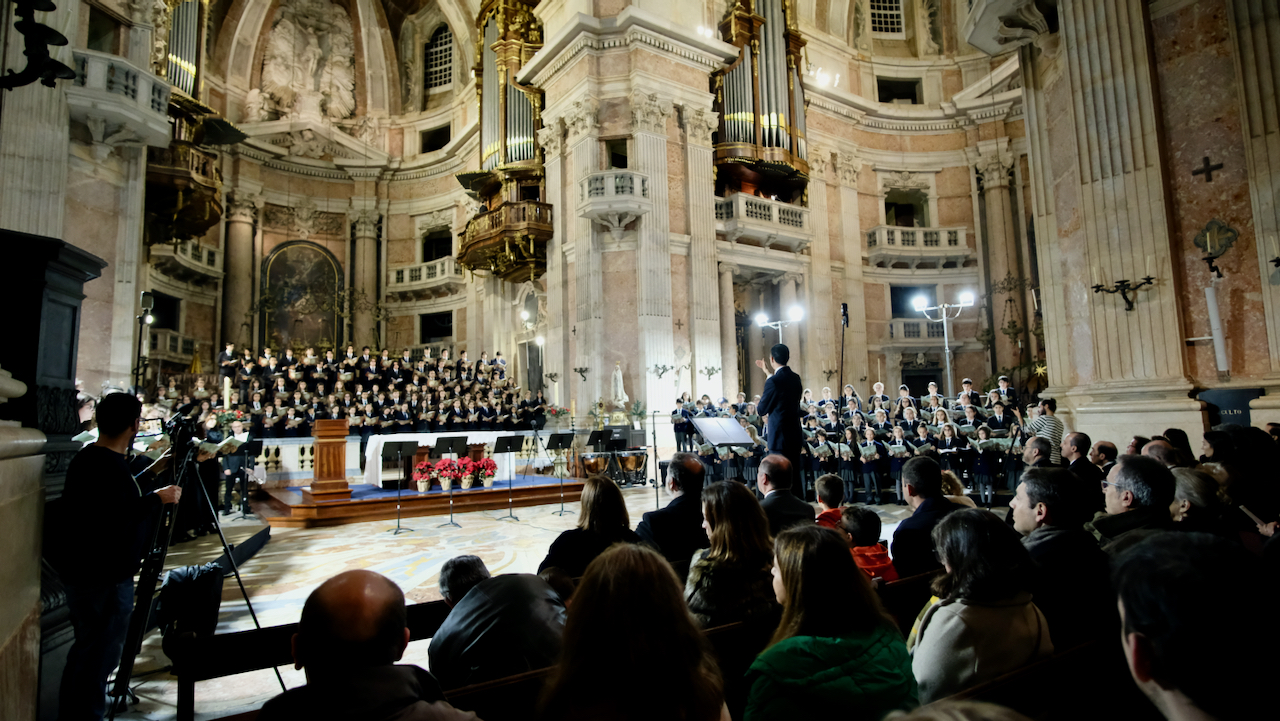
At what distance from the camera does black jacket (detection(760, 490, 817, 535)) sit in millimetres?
3885

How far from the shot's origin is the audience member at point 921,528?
139 inches

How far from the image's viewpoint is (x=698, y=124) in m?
18.0

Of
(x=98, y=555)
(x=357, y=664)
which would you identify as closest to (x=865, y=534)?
(x=357, y=664)

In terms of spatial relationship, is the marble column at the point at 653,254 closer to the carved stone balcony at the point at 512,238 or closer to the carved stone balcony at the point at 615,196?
the carved stone balcony at the point at 615,196

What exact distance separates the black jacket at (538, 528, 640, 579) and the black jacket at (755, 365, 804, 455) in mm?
3045

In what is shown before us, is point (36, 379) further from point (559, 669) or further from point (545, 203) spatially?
point (545, 203)

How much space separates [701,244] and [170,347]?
15.9 metres

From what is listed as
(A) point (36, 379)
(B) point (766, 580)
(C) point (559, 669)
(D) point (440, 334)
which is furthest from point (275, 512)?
(D) point (440, 334)

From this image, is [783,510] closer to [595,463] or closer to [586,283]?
[595,463]

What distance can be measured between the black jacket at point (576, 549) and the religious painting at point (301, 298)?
22738 millimetres

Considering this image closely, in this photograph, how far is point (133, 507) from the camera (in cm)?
311

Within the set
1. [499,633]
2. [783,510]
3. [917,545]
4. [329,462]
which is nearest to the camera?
[499,633]

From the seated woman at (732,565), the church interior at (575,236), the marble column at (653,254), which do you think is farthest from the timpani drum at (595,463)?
the seated woman at (732,565)

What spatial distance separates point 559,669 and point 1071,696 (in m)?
1.37
